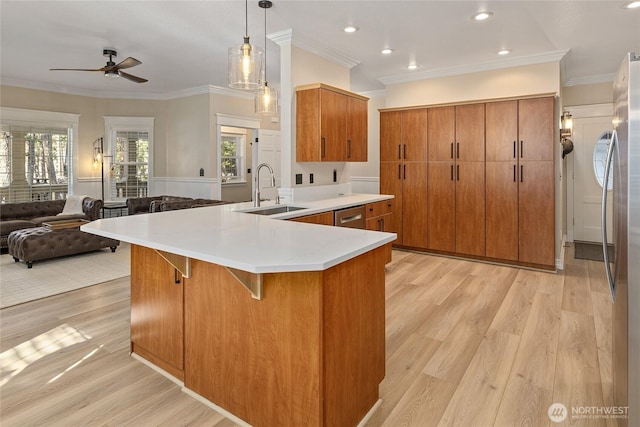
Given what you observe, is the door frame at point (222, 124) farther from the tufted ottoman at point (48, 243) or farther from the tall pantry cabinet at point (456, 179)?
the tall pantry cabinet at point (456, 179)

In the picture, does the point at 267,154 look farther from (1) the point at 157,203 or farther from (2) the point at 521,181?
(2) the point at 521,181

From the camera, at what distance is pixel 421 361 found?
2.61 metres

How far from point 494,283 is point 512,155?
171 cm

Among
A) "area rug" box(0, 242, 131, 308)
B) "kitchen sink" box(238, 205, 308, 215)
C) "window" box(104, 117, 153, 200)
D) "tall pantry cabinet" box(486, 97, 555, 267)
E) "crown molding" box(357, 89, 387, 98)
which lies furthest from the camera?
"window" box(104, 117, 153, 200)

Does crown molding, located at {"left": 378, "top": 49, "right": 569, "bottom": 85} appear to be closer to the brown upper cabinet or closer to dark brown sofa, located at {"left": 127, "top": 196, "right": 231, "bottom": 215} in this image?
the brown upper cabinet

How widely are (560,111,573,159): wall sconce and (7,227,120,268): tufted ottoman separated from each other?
691 cm

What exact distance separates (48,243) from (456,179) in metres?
5.54

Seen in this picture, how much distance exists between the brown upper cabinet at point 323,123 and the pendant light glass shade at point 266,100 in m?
0.53

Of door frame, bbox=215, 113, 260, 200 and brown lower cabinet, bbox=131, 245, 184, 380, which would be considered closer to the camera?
brown lower cabinet, bbox=131, 245, 184, 380

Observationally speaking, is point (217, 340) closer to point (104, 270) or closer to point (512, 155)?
point (104, 270)

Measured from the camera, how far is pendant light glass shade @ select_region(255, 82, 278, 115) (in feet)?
12.3

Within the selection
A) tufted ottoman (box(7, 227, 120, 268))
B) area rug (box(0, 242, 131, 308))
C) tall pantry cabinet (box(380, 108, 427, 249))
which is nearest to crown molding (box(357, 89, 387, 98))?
tall pantry cabinet (box(380, 108, 427, 249))

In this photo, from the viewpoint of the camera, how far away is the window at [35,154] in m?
6.84

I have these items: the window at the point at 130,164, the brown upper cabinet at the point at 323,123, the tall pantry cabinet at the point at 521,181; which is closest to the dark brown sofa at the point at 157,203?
the window at the point at 130,164
